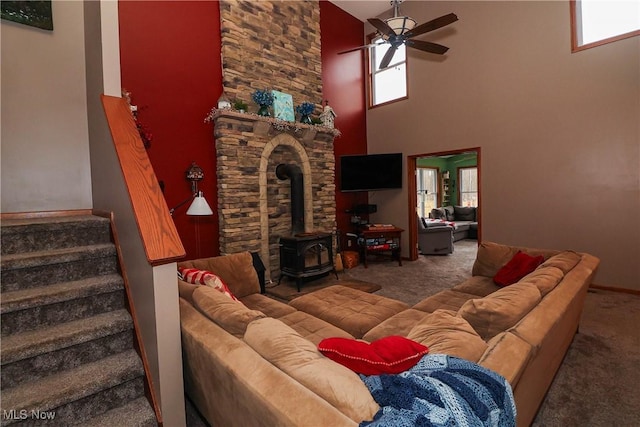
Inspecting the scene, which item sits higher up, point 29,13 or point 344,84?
point 344,84

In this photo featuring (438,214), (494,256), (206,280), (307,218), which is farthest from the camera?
(438,214)

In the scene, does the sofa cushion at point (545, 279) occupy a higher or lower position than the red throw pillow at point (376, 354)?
higher

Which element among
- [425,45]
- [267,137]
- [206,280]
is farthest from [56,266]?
[425,45]

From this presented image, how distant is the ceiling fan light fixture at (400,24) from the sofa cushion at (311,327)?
3.28 meters

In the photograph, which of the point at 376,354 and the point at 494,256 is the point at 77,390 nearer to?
the point at 376,354

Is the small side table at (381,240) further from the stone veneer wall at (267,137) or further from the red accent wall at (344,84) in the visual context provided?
the stone veneer wall at (267,137)

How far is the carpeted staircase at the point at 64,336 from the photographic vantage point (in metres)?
1.45

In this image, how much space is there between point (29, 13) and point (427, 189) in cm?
1022

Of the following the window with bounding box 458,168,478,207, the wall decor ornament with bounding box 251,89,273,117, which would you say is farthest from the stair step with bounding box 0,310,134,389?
the window with bounding box 458,168,478,207

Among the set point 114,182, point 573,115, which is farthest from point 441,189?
point 114,182

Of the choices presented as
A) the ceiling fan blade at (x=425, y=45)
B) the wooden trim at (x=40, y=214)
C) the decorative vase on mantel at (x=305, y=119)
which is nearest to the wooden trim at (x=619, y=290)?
the ceiling fan blade at (x=425, y=45)

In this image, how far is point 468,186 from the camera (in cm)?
1072

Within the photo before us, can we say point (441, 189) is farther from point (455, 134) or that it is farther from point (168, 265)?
point (168, 265)

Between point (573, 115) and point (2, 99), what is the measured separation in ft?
21.6
